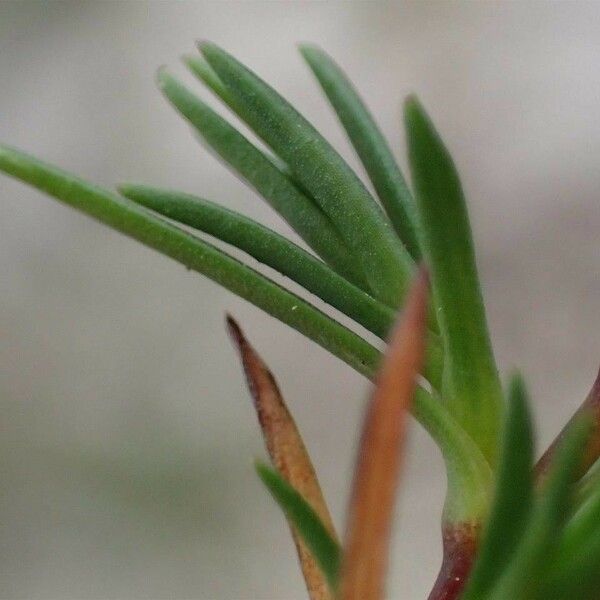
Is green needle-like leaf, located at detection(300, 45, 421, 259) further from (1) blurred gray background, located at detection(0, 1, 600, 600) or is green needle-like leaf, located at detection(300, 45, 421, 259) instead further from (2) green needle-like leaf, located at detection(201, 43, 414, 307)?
(1) blurred gray background, located at detection(0, 1, 600, 600)

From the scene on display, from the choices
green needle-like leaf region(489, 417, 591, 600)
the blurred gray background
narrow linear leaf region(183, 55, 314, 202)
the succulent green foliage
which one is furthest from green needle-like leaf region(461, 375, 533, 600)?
the blurred gray background

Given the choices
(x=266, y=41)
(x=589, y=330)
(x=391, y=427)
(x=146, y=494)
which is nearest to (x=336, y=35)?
(x=266, y=41)

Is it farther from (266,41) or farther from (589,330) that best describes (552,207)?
(266,41)

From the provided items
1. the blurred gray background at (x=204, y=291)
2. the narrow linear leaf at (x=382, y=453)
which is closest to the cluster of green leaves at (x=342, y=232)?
the narrow linear leaf at (x=382, y=453)

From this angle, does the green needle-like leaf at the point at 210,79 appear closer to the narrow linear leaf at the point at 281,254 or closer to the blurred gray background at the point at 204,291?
the narrow linear leaf at the point at 281,254

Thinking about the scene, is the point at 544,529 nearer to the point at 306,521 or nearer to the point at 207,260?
the point at 306,521

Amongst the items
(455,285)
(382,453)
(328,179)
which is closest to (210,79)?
(328,179)
